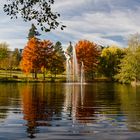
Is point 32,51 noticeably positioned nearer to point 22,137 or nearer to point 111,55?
point 111,55

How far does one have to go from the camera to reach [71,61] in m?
123

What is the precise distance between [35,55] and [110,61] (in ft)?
95.2

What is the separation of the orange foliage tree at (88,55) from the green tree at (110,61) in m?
4.19

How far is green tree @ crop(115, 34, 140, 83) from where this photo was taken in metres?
102

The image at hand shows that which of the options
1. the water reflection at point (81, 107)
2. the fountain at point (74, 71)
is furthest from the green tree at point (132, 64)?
the water reflection at point (81, 107)

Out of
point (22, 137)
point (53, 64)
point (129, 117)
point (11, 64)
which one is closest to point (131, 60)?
point (53, 64)

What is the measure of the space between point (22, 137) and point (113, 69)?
113262 millimetres

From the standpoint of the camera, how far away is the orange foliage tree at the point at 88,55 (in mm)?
121812

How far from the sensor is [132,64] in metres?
102

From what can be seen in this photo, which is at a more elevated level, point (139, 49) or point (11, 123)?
point (139, 49)

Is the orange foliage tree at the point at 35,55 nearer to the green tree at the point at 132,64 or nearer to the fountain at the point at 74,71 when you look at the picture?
the fountain at the point at 74,71

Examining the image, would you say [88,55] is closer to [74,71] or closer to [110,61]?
[74,71]

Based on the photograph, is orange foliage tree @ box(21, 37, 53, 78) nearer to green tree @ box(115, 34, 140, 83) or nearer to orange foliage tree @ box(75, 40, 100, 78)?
orange foliage tree @ box(75, 40, 100, 78)

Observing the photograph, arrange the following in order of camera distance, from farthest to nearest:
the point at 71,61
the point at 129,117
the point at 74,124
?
the point at 71,61 → the point at 129,117 → the point at 74,124
